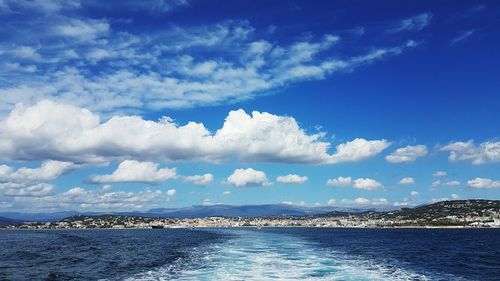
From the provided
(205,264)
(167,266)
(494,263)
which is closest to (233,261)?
(205,264)

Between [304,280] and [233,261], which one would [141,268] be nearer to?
[233,261]

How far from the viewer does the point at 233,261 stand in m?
67.7

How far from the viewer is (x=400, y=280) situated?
5006cm

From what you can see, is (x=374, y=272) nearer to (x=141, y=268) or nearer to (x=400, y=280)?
(x=400, y=280)

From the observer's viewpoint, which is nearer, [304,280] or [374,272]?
[304,280]

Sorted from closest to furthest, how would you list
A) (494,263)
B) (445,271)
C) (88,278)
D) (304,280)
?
(304,280)
(88,278)
(445,271)
(494,263)

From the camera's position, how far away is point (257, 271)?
55.1m

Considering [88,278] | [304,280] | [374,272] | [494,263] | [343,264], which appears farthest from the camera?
[494,263]

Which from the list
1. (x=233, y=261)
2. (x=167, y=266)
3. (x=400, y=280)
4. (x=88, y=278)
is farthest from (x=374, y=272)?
(x=88, y=278)

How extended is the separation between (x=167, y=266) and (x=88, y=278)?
1396cm

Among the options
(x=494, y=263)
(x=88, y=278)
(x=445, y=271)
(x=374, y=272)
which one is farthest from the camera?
(x=494, y=263)

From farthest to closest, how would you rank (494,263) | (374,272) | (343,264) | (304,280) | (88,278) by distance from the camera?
1. (494,263)
2. (343,264)
3. (374,272)
4. (88,278)
5. (304,280)

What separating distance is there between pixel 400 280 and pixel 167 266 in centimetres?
2971

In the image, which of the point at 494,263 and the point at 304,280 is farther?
the point at 494,263
